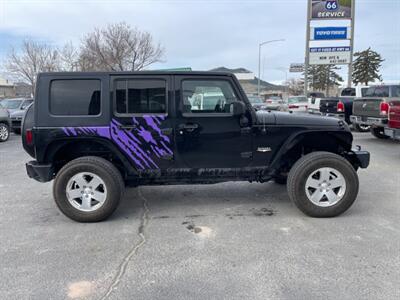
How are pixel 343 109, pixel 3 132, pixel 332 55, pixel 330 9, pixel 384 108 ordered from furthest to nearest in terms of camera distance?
1. pixel 332 55
2. pixel 330 9
3. pixel 343 109
4. pixel 3 132
5. pixel 384 108

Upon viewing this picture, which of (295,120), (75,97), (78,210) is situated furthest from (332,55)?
(78,210)

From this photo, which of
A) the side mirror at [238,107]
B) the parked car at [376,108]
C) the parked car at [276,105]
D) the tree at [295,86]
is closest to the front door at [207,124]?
the side mirror at [238,107]

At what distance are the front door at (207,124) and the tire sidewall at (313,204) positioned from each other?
0.76 meters

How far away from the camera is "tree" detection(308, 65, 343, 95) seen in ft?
214

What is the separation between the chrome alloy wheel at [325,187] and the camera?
4484mm

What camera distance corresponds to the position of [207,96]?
4527mm

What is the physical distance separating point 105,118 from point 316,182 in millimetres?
2740

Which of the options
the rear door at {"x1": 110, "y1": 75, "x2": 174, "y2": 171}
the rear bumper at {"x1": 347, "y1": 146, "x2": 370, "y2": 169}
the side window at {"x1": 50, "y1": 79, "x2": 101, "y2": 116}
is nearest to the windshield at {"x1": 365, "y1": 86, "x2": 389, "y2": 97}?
the rear bumper at {"x1": 347, "y1": 146, "x2": 370, "y2": 169}

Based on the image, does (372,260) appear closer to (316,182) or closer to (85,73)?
(316,182)

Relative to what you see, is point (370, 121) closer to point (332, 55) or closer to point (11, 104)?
point (332, 55)

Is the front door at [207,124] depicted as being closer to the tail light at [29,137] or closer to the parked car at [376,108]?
the tail light at [29,137]

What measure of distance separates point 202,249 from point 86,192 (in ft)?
5.46

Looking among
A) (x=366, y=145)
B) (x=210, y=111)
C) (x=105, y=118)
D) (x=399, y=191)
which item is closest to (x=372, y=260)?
(x=210, y=111)

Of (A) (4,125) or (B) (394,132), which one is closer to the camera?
(B) (394,132)
